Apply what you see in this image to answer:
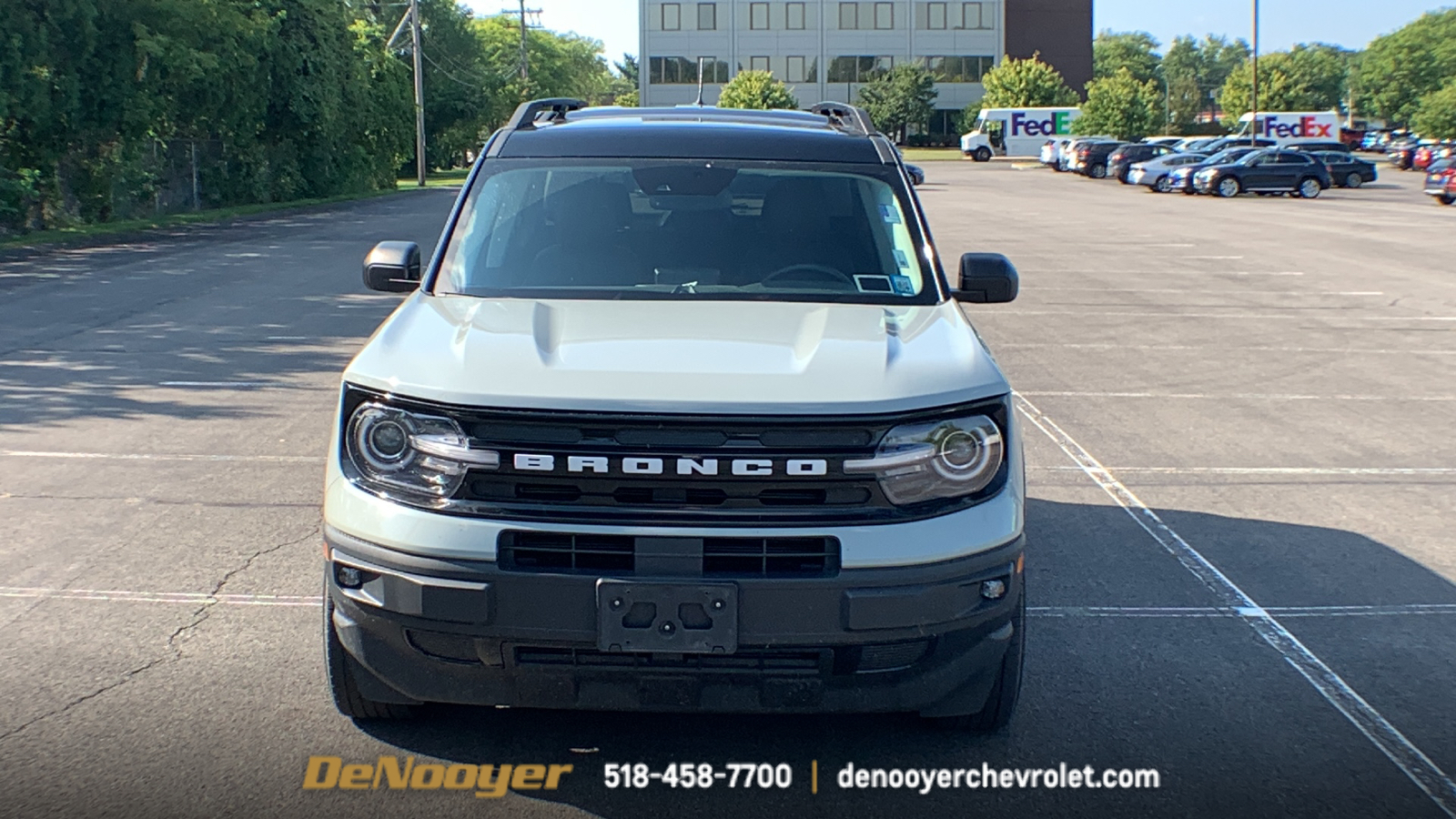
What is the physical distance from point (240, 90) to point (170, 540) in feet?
105

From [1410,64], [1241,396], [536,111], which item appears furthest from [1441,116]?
[536,111]

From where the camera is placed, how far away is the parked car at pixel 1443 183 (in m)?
37.4

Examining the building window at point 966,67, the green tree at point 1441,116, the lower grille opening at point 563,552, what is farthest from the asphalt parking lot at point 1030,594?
the building window at point 966,67

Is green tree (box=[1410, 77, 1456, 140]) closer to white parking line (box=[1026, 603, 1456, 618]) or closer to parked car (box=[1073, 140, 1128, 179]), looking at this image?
parked car (box=[1073, 140, 1128, 179])

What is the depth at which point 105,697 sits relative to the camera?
4.54m

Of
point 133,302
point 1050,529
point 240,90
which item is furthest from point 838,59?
point 1050,529

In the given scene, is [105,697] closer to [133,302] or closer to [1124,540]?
[1124,540]

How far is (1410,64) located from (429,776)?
127 metres

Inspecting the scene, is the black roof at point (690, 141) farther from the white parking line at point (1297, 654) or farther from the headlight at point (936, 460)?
the white parking line at point (1297, 654)

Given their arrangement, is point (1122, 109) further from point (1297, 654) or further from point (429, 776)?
point (429, 776)

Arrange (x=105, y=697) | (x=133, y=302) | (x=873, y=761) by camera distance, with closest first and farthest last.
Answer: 1. (x=873, y=761)
2. (x=105, y=697)
3. (x=133, y=302)

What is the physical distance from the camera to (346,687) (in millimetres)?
4094

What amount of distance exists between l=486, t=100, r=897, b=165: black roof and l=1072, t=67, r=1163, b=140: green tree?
78.2 metres

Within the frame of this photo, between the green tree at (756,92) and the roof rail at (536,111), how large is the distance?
83215 mm
